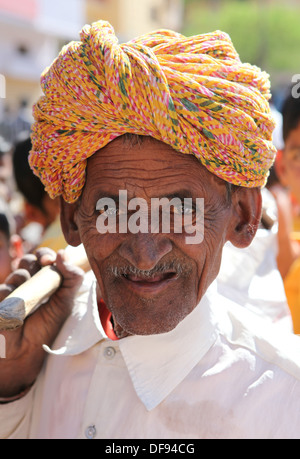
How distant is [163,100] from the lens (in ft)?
5.55

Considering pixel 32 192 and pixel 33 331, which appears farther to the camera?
pixel 32 192

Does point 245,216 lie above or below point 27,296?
above

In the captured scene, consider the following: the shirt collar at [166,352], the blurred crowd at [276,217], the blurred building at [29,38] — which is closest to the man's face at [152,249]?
the shirt collar at [166,352]

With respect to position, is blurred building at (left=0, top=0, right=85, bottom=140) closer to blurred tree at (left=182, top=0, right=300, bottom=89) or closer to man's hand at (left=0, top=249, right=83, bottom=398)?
man's hand at (left=0, top=249, right=83, bottom=398)

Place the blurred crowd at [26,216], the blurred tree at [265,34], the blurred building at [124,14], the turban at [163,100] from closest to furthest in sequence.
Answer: the turban at [163,100] → the blurred crowd at [26,216] → the blurred building at [124,14] → the blurred tree at [265,34]

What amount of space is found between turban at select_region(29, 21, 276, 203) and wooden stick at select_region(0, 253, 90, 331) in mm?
403

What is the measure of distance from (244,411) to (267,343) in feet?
0.80

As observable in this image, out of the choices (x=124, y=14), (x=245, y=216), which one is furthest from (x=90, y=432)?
(x=124, y=14)

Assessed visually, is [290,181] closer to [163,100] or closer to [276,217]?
[276,217]

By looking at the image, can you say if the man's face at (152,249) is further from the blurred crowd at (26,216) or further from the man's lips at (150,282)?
the blurred crowd at (26,216)

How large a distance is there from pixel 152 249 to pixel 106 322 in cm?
53

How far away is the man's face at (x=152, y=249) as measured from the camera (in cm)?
181
